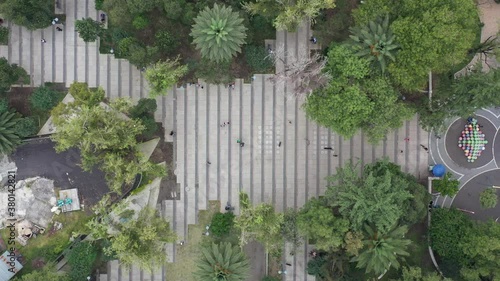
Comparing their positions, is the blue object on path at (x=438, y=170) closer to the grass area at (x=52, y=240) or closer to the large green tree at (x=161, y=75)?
the large green tree at (x=161, y=75)

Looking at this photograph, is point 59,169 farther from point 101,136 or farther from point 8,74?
point 8,74

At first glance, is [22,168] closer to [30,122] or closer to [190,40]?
[30,122]

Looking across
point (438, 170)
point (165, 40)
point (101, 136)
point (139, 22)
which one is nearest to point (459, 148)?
point (438, 170)

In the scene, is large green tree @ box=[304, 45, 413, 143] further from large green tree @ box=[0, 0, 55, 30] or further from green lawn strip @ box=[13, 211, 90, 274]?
large green tree @ box=[0, 0, 55, 30]

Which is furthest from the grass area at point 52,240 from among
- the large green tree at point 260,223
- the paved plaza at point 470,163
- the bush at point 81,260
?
the paved plaza at point 470,163

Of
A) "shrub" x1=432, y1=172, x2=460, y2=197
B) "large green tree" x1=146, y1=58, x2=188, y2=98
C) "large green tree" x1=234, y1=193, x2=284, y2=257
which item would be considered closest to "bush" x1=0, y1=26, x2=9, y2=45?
"large green tree" x1=146, y1=58, x2=188, y2=98

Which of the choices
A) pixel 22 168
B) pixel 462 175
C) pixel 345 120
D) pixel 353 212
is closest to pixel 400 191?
pixel 353 212

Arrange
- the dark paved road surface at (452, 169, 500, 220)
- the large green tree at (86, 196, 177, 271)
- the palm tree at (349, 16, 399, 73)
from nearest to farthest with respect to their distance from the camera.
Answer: the palm tree at (349, 16, 399, 73), the large green tree at (86, 196, 177, 271), the dark paved road surface at (452, 169, 500, 220)
